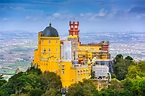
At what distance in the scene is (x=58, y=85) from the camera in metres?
24.4

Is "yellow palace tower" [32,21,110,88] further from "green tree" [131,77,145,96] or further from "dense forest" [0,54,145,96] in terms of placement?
"green tree" [131,77,145,96]

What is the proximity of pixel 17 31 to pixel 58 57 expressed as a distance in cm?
2239

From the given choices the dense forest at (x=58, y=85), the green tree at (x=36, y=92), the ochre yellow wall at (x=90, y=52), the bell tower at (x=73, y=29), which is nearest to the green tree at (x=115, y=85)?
the dense forest at (x=58, y=85)

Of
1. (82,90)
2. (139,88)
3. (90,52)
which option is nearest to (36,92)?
(82,90)

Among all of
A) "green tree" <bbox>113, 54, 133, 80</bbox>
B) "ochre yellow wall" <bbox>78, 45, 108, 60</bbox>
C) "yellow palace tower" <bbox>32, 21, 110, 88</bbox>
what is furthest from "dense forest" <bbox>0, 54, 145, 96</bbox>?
"ochre yellow wall" <bbox>78, 45, 108, 60</bbox>

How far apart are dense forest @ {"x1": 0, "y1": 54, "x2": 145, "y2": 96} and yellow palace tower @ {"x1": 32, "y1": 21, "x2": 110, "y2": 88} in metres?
0.65

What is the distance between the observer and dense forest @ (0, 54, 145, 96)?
71.6 feet

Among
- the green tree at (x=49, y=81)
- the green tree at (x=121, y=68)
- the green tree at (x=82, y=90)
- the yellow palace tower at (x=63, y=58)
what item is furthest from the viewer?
the green tree at (x=121, y=68)

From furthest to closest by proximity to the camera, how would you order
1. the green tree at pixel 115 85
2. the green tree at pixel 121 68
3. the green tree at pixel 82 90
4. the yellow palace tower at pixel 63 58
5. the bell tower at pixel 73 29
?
the bell tower at pixel 73 29, the green tree at pixel 121 68, the yellow palace tower at pixel 63 58, the green tree at pixel 115 85, the green tree at pixel 82 90

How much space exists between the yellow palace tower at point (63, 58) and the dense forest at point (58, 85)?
650 mm

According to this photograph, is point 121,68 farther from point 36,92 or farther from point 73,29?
point 36,92

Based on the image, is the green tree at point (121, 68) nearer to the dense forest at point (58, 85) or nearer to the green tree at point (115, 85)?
the dense forest at point (58, 85)

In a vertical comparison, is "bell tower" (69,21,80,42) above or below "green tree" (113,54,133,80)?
above

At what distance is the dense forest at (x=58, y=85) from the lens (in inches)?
859
